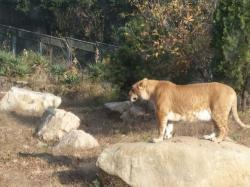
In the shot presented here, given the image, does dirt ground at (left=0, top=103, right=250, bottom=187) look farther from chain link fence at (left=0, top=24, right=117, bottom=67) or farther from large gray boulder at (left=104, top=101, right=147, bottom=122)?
chain link fence at (left=0, top=24, right=117, bottom=67)

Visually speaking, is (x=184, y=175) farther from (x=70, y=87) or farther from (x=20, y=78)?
(x=20, y=78)

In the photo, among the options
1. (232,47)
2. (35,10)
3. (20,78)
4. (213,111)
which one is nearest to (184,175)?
(213,111)

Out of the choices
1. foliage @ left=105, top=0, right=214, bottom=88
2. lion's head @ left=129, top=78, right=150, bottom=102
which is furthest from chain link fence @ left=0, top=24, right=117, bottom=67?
lion's head @ left=129, top=78, right=150, bottom=102

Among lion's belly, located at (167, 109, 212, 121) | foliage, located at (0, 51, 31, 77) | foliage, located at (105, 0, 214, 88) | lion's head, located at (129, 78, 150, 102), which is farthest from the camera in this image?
foliage, located at (0, 51, 31, 77)

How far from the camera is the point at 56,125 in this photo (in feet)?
48.8

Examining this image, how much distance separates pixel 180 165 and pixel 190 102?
5.10ft

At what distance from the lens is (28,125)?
54.1ft

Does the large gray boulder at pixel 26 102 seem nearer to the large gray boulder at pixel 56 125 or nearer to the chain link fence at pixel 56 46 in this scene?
the large gray boulder at pixel 56 125

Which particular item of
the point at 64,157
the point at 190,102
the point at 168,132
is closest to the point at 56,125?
the point at 64,157

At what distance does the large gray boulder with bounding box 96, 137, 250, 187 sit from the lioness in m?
0.58

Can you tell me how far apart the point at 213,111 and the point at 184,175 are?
59.2 inches

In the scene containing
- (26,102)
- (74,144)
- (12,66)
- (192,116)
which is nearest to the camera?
(192,116)

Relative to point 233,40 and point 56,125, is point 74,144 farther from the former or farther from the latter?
point 233,40

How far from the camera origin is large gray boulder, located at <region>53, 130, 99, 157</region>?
1329 centimetres
